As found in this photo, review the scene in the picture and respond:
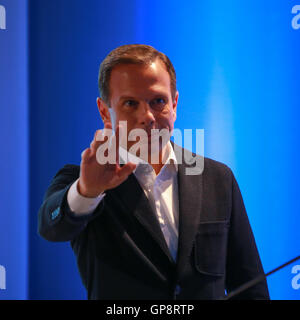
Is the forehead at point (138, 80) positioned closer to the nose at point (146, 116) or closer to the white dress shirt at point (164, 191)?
the nose at point (146, 116)

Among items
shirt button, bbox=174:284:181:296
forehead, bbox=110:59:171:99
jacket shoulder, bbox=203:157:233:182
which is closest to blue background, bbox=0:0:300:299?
jacket shoulder, bbox=203:157:233:182

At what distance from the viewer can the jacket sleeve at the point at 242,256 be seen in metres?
1.08

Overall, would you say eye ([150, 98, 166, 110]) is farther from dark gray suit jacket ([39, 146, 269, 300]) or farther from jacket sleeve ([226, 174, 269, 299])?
jacket sleeve ([226, 174, 269, 299])

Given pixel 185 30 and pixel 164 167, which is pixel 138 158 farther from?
pixel 185 30

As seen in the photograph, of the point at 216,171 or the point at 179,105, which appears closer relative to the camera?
the point at 216,171

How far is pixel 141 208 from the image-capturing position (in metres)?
0.97

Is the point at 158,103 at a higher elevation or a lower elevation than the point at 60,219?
higher

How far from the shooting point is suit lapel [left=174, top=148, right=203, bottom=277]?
963mm

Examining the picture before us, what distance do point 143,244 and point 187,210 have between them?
0.13 metres

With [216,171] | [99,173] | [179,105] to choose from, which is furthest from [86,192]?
[179,105]

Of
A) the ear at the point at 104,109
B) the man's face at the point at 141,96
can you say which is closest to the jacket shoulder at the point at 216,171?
the man's face at the point at 141,96

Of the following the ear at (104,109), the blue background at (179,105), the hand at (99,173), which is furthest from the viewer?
the blue background at (179,105)

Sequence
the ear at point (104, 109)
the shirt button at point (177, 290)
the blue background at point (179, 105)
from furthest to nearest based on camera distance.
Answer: the blue background at point (179, 105) < the ear at point (104, 109) < the shirt button at point (177, 290)

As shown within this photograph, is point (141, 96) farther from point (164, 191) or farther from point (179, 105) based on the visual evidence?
point (179, 105)
